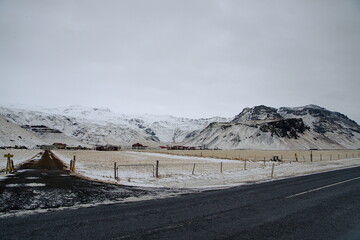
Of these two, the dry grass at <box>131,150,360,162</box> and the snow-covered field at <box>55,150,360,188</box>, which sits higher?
the snow-covered field at <box>55,150,360,188</box>

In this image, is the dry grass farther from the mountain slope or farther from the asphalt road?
the mountain slope

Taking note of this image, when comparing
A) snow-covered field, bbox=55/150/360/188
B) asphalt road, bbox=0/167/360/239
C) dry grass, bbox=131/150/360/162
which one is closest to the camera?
asphalt road, bbox=0/167/360/239

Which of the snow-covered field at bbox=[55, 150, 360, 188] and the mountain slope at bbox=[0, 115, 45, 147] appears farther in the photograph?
the mountain slope at bbox=[0, 115, 45, 147]

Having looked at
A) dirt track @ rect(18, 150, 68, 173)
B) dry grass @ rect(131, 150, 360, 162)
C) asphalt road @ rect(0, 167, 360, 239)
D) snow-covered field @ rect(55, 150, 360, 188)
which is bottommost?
dry grass @ rect(131, 150, 360, 162)

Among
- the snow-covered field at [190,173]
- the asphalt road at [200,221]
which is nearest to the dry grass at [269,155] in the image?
the snow-covered field at [190,173]

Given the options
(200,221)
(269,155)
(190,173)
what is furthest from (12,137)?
(200,221)

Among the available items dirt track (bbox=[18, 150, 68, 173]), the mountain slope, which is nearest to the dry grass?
dirt track (bbox=[18, 150, 68, 173])

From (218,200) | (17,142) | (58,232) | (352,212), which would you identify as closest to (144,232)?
(58,232)

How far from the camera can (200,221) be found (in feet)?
29.4

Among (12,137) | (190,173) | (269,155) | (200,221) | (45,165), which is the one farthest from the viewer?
(12,137)

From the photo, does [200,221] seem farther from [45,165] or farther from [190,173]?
[45,165]

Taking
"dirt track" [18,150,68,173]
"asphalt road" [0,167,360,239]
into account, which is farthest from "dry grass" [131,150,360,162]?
"asphalt road" [0,167,360,239]

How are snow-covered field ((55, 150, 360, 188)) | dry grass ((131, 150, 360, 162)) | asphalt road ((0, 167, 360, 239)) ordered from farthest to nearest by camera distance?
dry grass ((131, 150, 360, 162)) → snow-covered field ((55, 150, 360, 188)) → asphalt road ((0, 167, 360, 239))

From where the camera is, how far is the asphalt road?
7555 millimetres
